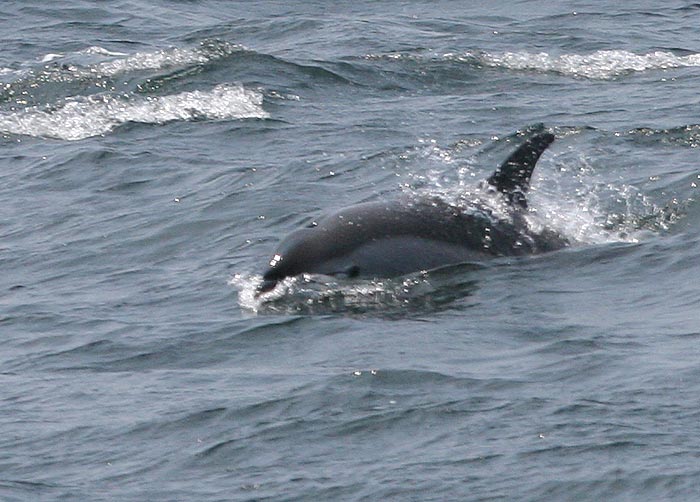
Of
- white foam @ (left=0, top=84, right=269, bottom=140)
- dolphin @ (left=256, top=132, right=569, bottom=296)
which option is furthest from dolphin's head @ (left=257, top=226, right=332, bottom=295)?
white foam @ (left=0, top=84, right=269, bottom=140)

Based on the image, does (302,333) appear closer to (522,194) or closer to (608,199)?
(522,194)

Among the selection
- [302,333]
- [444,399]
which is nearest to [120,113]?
[302,333]

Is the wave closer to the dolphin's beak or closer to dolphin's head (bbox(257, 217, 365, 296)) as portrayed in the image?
dolphin's head (bbox(257, 217, 365, 296))

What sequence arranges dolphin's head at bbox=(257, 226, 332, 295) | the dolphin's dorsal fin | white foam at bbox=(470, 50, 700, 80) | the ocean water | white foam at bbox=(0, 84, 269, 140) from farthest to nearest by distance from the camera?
white foam at bbox=(470, 50, 700, 80) → white foam at bbox=(0, 84, 269, 140) → the dolphin's dorsal fin → dolphin's head at bbox=(257, 226, 332, 295) → the ocean water

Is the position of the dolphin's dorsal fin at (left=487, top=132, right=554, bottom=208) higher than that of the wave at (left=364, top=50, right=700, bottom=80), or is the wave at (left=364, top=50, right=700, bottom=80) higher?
the dolphin's dorsal fin at (left=487, top=132, right=554, bottom=208)

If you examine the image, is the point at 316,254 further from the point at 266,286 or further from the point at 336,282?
the point at 266,286

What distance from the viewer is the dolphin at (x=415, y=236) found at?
43.9 ft

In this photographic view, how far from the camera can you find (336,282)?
1329 centimetres

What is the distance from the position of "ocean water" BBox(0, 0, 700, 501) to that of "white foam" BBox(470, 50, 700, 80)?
3.2 inches

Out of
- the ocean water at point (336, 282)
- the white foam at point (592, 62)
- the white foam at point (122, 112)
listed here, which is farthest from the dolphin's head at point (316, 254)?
the white foam at point (592, 62)

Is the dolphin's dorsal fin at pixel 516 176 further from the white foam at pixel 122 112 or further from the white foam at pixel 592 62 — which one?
the white foam at pixel 592 62

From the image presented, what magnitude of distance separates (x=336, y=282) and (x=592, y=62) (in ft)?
42.0

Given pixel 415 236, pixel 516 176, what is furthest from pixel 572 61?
pixel 415 236

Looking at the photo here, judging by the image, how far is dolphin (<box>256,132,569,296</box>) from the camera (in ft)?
43.9
